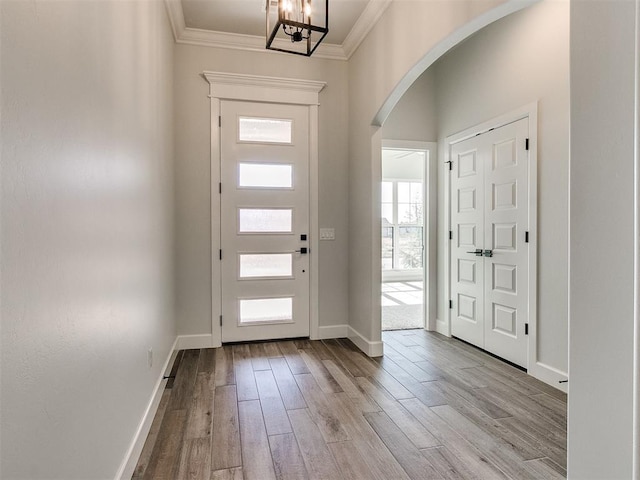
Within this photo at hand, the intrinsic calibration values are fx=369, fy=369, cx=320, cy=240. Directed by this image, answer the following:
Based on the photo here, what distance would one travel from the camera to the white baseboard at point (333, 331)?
13.1ft

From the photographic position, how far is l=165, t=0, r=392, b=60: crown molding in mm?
3291

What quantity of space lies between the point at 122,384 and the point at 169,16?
2.98m

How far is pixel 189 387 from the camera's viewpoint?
2760mm

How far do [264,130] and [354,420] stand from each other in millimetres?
2860

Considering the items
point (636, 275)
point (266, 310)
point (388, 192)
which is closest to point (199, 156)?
point (266, 310)

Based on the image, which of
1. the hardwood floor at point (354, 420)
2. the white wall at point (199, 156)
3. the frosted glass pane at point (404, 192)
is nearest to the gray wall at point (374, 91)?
the white wall at point (199, 156)

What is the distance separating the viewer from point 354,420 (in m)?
2.26

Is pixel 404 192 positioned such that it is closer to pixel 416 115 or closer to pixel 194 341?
pixel 416 115

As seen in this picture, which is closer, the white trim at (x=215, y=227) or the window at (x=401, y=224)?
the white trim at (x=215, y=227)

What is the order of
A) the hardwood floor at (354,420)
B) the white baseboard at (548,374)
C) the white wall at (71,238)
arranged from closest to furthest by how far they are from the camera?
1. the white wall at (71,238)
2. the hardwood floor at (354,420)
3. the white baseboard at (548,374)

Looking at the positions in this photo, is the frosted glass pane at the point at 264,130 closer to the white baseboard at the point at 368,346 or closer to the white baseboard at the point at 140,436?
the white baseboard at the point at 368,346

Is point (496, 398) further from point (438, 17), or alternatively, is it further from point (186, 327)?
point (186, 327)

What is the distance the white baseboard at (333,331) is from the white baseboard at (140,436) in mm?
1665

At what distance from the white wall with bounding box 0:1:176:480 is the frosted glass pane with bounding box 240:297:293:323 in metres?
1.71
